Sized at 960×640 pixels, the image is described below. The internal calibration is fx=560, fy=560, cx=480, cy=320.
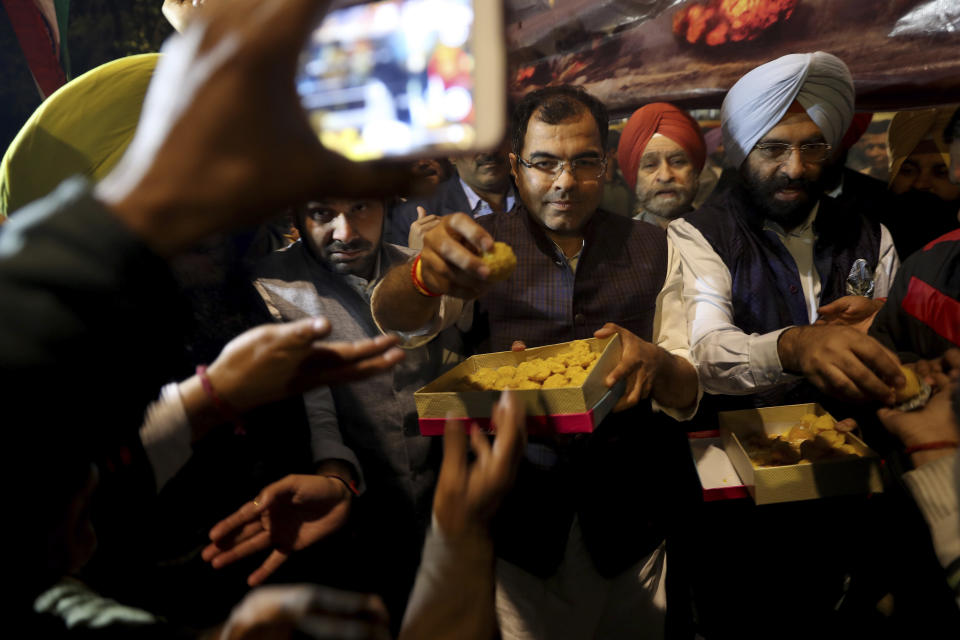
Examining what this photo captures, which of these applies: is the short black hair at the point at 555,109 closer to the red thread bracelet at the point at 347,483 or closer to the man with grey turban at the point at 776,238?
the man with grey turban at the point at 776,238

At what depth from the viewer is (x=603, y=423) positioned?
5.60 ft

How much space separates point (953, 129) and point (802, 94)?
522 millimetres

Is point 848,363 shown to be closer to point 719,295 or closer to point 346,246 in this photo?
point 719,295

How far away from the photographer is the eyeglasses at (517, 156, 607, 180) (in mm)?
1708

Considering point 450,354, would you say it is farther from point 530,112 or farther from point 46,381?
point 46,381

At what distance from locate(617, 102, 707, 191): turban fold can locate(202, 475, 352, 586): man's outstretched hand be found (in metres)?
1.75

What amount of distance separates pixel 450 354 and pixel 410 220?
26.0 inches

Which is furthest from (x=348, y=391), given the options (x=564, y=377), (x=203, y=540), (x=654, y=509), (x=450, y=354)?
(x=654, y=509)

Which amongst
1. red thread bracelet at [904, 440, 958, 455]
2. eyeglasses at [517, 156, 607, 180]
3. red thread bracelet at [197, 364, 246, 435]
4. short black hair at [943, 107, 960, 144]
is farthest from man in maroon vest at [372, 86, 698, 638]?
short black hair at [943, 107, 960, 144]

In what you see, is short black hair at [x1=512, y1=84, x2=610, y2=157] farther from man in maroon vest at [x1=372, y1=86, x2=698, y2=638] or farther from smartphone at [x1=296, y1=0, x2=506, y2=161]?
smartphone at [x1=296, y1=0, x2=506, y2=161]

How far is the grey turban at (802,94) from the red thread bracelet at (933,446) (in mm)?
1118

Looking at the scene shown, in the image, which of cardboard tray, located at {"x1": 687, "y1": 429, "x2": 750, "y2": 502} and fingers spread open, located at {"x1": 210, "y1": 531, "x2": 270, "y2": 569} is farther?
cardboard tray, located at {"x1": 687, "y1": 429, "x2": 750, "y2": 502}

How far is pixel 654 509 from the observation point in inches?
69.2

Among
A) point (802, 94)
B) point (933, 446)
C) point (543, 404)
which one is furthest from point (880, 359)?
point (802, 94)
